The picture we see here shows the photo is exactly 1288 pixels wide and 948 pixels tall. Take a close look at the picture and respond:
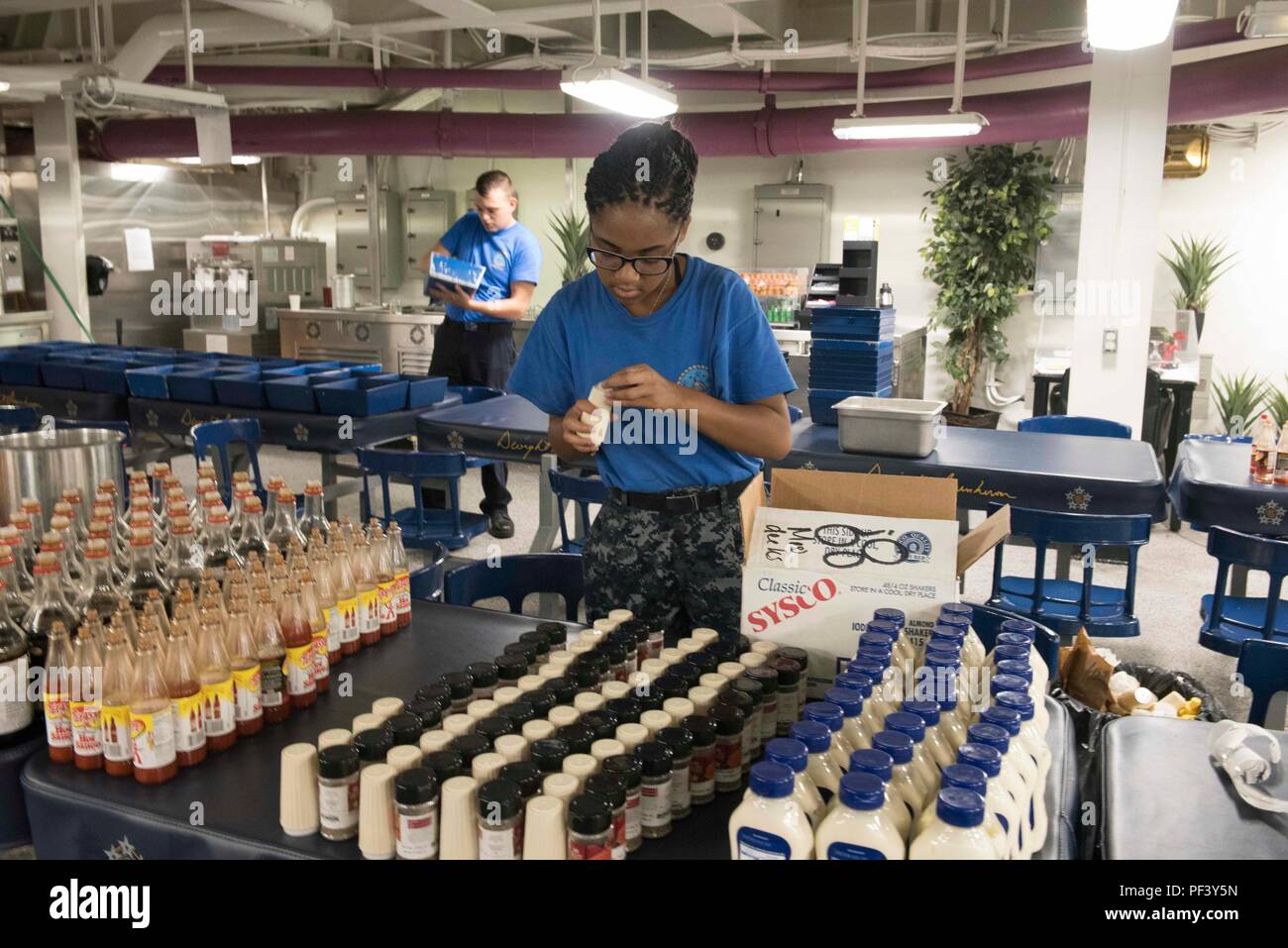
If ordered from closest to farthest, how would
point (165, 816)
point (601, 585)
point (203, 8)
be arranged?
1. point (165, 816)
2. point (601, 585)
3. point (203, 8)

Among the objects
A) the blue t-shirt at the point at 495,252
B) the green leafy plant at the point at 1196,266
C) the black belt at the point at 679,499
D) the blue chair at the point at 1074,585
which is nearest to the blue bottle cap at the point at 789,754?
the black belt at the point at 679,499

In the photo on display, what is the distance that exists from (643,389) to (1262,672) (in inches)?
57.0

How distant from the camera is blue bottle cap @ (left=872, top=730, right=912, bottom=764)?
4.02ft

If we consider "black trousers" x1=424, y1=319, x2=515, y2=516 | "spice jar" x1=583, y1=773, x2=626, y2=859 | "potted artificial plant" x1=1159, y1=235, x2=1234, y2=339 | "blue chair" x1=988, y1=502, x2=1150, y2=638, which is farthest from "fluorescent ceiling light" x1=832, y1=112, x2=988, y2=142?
"spice jar" x1=583, y1=773, x2=626, y2=859

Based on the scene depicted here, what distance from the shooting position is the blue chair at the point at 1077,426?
16.3ft

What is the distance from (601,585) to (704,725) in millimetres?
856

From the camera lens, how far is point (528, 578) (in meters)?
2.64

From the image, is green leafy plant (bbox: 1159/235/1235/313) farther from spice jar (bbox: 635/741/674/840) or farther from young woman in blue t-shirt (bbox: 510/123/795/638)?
spice jar (bbox: 635/741/674/840)

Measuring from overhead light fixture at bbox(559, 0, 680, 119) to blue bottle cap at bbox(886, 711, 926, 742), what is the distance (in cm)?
450

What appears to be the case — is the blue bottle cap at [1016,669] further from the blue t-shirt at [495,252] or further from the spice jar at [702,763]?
the blue t-shirt at [495,252]
